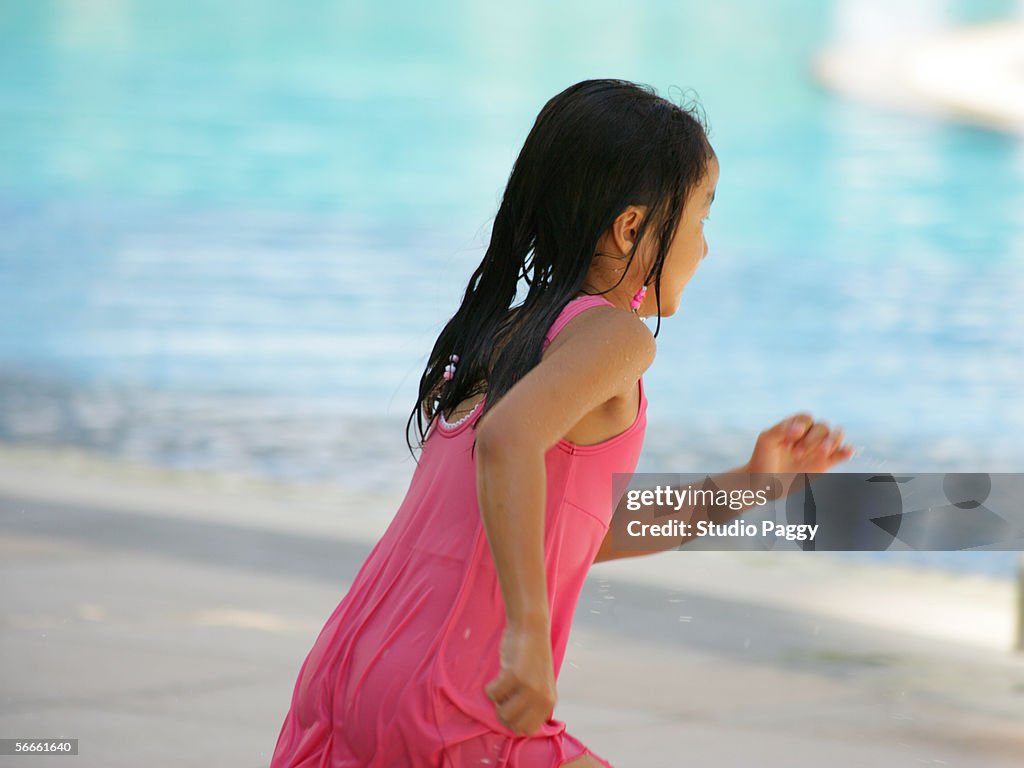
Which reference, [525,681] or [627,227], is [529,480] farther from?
[627,227]

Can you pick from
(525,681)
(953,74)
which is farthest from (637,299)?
(953,74)

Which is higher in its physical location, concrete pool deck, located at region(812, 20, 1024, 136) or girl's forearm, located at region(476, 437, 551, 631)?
concrete pool deck, located at region(812, 20, 1024, 136)

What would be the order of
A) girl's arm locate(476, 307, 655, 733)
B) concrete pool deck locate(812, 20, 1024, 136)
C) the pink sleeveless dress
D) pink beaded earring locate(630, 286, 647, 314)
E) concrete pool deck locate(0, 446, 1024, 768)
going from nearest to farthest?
girl's arm locate(476, 307, 655, 733)
the pink sleeveless dress
pink beaded earring locate(630, 286, 647, 314)
concrete pool deck locate(0, 446, 1024, 768)
concrete pool deck locate(812, 20, 1024, 136)

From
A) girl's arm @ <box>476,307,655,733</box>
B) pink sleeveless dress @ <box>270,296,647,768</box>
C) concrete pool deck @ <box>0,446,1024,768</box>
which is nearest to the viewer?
girl's arm @ <box>476,307,655,733</box>

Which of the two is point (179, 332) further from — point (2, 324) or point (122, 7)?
point (122, 7)

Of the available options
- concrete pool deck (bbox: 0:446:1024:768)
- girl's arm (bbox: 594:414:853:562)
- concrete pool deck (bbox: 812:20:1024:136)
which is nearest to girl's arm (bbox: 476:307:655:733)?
girl's arm (bbox: 594:414:853:562)

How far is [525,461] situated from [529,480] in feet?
0.06

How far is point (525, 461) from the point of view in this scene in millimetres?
1197

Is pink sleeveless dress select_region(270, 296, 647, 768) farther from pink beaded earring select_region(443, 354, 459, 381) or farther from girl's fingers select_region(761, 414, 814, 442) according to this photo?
girl's fingers select_region(761, 414, 814, 442)

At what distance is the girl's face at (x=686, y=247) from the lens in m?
1.42

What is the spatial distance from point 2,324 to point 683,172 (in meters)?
14.3

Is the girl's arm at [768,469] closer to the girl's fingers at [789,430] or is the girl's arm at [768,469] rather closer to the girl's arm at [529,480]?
the girl's fingers at [789,430]

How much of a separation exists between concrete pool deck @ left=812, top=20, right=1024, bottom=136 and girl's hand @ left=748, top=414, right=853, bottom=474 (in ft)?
64.0

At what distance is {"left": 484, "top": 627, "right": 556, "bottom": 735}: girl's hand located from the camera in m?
1.22
